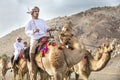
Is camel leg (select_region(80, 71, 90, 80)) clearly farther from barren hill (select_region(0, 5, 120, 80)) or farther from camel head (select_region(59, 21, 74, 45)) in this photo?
barren hill (select_region(0, 5, 120, 80))

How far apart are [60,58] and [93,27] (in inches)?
2341

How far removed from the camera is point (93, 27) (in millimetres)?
69312

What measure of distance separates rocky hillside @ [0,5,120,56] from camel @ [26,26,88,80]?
48.1 m

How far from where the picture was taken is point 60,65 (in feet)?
33.1

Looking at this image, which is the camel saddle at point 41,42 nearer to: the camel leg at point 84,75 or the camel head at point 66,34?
the camel head at point 66,34

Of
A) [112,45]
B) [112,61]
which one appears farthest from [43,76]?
[112,61]

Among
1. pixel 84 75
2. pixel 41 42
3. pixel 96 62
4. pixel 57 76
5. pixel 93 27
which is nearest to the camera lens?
pixel 57 76

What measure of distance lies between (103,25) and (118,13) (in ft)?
30.2

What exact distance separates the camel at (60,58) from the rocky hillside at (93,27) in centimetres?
4807

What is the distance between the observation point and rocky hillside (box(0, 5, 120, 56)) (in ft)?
208

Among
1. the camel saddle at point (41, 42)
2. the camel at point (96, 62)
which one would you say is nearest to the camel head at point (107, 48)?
the camel at point (96, 62)

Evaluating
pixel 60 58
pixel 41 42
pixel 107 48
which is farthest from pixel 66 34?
pixel 107 48

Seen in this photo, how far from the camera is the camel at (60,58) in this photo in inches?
397

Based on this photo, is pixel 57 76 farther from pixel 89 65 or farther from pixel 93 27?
pixel 93 27
